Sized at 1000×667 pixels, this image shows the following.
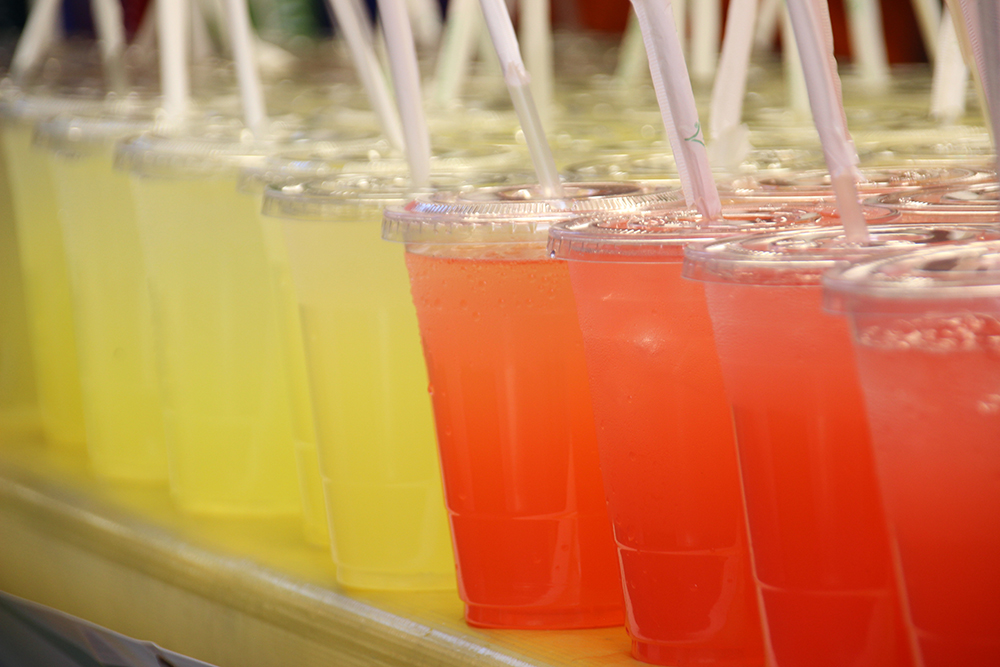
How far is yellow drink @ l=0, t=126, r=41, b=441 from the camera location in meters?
1.78

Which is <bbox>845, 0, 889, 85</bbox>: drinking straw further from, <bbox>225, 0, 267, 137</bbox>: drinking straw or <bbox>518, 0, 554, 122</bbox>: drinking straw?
<bbox>225, 0, 267, 137</bbox>: drinking straw

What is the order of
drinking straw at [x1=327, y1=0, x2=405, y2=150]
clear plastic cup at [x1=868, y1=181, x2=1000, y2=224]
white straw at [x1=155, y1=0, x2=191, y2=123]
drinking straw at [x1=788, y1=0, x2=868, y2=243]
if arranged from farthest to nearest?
white straw at [x1=155, y1=0, x2=191, y2=123], drinking straw at [x1=327, y1=0, x2=405, y2=150], clear plastic cup at [x1=868, y1=181, x2=1000, y2=224], drinking straw at [x1=788, y1=0, x2=868, y2=243]

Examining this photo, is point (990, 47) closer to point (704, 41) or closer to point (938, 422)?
point (938, 422)

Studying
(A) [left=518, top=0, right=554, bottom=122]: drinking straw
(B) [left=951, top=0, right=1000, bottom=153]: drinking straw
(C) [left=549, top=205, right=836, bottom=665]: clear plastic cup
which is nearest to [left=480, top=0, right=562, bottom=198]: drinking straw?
(C) [left=549, top=205, right=836, bottom=665]: clear plastic cup

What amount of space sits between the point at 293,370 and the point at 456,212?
0.32 m

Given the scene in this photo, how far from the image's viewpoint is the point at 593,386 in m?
0.77

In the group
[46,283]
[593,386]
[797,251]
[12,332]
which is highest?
[797,251]

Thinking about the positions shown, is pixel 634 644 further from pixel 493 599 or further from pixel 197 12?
pixel 197 12

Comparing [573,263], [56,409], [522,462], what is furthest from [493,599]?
[56,409]

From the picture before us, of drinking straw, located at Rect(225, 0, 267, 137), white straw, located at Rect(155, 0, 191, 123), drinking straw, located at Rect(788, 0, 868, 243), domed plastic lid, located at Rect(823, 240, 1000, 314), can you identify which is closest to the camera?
domed plastic lid, located at Rect(823, 240, 1000, 314)

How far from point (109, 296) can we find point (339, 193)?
0.54 metres

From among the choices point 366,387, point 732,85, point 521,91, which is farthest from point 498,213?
point 732,85

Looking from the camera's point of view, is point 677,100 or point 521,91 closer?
point 677,100

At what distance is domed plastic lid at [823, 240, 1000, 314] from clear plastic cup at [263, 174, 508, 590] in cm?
44
